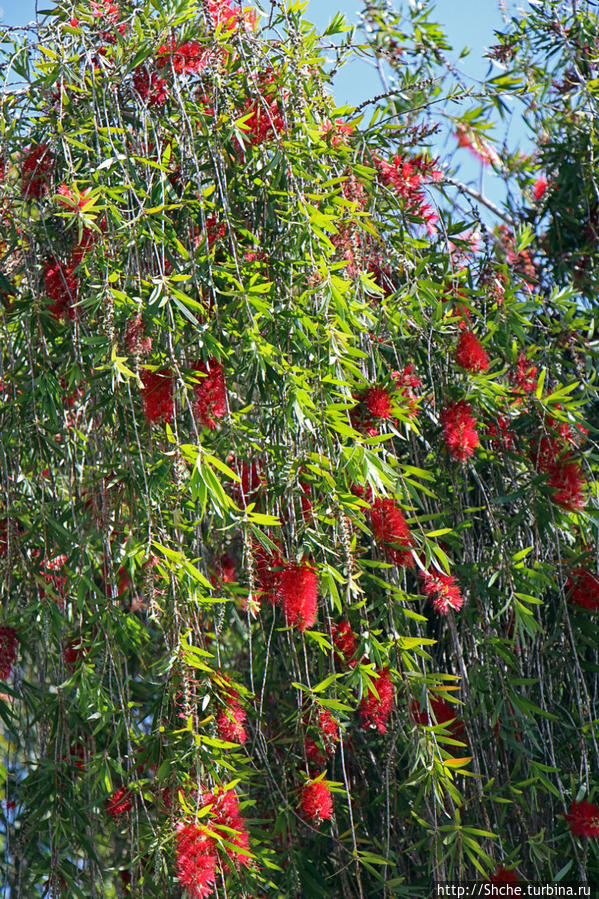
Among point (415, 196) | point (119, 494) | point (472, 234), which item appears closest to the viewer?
point (119, 494)

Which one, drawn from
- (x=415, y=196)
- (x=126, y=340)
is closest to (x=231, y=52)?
(x=415, y=196)

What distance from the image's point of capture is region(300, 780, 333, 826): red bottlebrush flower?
1527 mm

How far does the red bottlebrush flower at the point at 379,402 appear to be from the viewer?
1661mm

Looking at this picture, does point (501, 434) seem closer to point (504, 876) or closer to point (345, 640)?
point (345, 640)

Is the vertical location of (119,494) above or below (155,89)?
below

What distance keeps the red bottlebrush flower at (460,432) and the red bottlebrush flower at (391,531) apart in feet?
0.60

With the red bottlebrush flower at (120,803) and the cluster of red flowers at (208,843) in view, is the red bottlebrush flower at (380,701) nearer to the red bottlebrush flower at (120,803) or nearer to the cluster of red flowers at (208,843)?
the cluster of red flowers at (208,843)

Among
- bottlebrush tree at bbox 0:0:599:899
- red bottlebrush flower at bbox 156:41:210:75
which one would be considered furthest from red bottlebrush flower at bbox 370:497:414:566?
red bottlebrush flower at bbox 156:41:210:75

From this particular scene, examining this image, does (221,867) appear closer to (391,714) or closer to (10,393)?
(391,714)

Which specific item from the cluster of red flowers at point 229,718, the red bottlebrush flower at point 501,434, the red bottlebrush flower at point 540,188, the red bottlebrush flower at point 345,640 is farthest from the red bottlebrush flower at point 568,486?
the red bottlebrush flower at point 540,188

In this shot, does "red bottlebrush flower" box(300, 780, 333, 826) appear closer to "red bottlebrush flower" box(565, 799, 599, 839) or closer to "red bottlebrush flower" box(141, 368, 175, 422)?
"red bottlebrush flower" box(565, 799, 599, 839)

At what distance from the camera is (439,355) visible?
6.31 feet

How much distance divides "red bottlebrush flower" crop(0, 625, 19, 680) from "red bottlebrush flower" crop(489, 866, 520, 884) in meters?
0.89

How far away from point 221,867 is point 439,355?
3.35 ft
